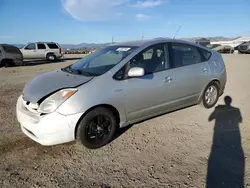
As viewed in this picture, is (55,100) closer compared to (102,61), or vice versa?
(55,100)

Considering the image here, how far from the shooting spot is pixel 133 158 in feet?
10.2

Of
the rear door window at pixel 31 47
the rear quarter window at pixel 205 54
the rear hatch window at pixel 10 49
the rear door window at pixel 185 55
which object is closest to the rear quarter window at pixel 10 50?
the rear hatch window at pixel 10 49

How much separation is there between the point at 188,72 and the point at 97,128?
88.0 inches

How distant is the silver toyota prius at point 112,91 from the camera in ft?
10.0

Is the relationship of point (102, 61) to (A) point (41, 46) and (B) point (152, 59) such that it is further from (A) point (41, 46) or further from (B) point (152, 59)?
(A) point (41, 46)

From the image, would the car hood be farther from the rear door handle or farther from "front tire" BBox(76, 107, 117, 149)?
the rear door handle

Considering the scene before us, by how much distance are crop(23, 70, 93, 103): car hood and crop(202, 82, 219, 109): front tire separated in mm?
2911

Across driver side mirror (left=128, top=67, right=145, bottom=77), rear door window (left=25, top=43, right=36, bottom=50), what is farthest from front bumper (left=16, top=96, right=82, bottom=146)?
rear door window (left=25, top=43, right=36, bottom=50)

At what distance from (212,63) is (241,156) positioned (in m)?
2.48

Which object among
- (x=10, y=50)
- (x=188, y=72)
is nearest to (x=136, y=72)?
(x=188, y=72)

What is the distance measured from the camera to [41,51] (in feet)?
65.4

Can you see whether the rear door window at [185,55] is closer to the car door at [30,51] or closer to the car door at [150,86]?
the car door at [150,86]

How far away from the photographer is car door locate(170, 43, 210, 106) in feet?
14.0

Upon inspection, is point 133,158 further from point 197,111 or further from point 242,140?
point 197,111
